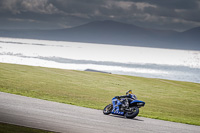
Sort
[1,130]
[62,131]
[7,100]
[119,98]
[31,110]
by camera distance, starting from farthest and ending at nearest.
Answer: [7,100], [119,98], [31,110], [62,131], [1,130]

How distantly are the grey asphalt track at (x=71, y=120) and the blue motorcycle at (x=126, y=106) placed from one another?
0.95 ft

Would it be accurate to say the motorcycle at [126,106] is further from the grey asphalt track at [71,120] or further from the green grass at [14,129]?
the green grass at [14,129]

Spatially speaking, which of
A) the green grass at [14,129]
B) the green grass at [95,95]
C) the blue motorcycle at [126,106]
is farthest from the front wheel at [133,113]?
the green grass at [14,129]

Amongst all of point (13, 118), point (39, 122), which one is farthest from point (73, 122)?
point (13, 118)

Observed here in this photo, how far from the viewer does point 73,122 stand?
12.7m

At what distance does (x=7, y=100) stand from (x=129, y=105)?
692 cm

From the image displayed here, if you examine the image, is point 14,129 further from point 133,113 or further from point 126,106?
point 133,113

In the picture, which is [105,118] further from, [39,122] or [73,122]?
[39,122]

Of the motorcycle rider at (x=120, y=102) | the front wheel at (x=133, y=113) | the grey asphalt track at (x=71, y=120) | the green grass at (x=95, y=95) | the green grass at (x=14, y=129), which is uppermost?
the green grass at (x=95, y=95)

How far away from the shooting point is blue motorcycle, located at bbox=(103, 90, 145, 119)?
14516 mm

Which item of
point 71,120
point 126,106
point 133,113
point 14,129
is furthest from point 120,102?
point 14,129

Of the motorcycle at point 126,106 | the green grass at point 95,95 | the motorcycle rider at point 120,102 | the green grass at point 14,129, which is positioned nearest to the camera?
the green grass at point 14,129

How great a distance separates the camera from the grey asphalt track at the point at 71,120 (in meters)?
11.9

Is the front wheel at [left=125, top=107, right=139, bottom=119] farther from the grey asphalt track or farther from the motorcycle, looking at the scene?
the grey asphalt track
